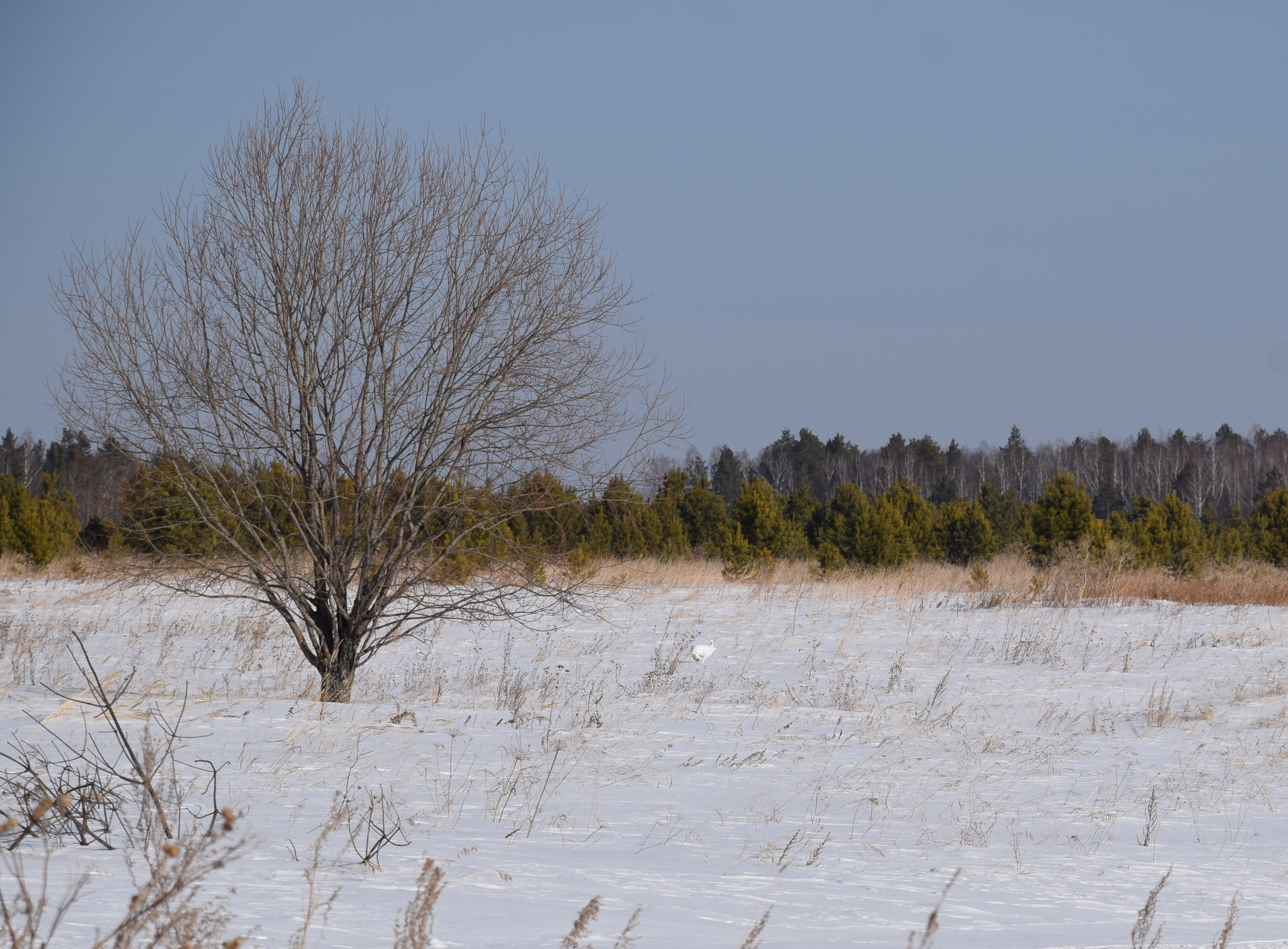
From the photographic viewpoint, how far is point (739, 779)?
579cm

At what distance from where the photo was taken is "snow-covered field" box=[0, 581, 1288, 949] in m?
3.16

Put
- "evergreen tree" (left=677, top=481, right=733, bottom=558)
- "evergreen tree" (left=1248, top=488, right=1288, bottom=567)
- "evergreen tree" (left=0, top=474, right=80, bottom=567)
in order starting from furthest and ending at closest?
"evergreen tree" (left=677, top=481, right=733, bottom=558), "evergreen tree" (left=1248, top=488, right=1288, bottom=567), "evergreen tree" (left=0, top=474, right=80, bottom=567)

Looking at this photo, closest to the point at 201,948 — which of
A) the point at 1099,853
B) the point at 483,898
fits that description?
the point at 483,898

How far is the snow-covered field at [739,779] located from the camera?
3156 mm

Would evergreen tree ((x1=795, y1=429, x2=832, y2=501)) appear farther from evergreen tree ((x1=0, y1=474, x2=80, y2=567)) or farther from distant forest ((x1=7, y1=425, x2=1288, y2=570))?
evergreen tree ((x1=0, y1=474, x2=80, y2=567))

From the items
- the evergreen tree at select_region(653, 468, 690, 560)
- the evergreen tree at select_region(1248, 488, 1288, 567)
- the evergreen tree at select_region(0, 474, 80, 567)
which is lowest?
the evergreen tree at select_region(1248, 488, 1288, 567)

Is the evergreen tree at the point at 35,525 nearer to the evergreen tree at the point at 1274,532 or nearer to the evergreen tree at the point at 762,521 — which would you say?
the evergreen tree at the point at 762,521

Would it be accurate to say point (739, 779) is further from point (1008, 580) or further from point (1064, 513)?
point (1064, 513)

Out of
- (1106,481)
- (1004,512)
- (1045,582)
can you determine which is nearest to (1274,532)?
(1004,512)

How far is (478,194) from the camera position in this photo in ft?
24.7

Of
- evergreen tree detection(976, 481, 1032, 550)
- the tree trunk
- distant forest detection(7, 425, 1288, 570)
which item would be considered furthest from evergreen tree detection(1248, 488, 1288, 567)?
the tree trunk

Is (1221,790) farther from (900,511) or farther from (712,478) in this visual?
(712,478)

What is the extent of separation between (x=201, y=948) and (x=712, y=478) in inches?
2101

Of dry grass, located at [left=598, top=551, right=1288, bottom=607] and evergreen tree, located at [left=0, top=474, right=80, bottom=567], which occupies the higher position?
evergreen tree, located at [left=0, top=474, right=80, bottom=567]
